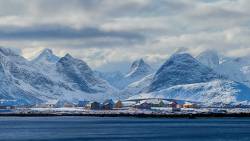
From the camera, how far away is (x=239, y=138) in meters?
196

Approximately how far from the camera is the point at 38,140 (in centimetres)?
19200

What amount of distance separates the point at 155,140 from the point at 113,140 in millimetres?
10198

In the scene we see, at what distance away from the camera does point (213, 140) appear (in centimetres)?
18825

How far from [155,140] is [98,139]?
14260 mm

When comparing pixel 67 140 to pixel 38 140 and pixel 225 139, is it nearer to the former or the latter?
pixel 38 140

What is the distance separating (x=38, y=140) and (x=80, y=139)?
35.2 ft

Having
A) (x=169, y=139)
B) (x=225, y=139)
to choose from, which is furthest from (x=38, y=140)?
(x=225, y=139)

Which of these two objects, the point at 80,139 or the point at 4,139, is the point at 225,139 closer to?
the point at 80,139

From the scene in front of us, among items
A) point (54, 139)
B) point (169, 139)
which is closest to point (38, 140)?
point (54, 139)

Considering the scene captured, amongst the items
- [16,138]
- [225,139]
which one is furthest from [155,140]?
[16,138]

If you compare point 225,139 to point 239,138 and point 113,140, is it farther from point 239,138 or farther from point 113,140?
point 113,140

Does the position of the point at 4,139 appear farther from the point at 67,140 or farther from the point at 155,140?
the point at 155,140

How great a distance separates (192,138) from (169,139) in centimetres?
574

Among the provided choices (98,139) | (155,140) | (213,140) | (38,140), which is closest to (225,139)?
(213,140)
